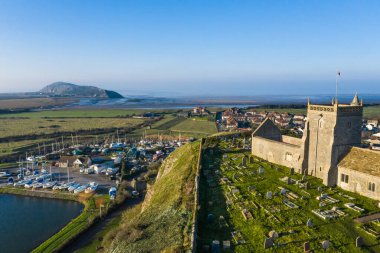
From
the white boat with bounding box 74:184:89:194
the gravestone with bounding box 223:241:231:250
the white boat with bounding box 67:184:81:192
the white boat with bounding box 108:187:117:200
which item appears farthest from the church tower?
the white boat with bounding box 67:184:81:192

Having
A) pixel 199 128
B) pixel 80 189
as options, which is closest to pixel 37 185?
pixel 80 189

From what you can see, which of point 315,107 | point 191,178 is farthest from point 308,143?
point 191,178

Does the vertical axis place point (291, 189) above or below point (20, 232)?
above

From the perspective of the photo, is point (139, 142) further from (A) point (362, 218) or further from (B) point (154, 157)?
(A) point (362, 218)

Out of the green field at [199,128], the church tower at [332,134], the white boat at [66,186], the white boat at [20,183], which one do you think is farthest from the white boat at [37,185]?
the green field at [199,128]

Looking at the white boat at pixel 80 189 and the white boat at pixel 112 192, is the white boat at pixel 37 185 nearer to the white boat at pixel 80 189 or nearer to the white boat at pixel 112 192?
the white boat at pixel 80 189
